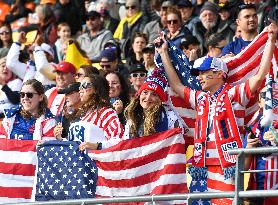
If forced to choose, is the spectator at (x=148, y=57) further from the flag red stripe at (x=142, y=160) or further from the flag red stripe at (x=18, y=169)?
the flag red stripe at (x=142, y=160)

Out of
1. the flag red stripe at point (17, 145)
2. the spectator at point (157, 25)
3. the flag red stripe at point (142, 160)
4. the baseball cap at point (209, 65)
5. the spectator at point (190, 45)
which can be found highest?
the spectator at point (157, 25)

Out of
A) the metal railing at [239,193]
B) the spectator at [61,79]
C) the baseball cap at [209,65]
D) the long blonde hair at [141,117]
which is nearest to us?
the metal railing at [239,193]

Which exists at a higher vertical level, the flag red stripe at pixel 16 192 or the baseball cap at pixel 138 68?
the baseball cap at pixel 138 68

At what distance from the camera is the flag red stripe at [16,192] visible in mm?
13734

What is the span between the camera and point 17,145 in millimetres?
13820

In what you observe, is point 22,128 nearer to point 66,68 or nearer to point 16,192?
point 16,192

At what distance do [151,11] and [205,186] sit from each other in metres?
8.73

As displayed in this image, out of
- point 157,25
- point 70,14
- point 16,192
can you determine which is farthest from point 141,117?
point 70,14

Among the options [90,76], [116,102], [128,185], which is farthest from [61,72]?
[128,185]

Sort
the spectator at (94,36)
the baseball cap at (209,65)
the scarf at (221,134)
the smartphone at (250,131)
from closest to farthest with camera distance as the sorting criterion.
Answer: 1. the smartphone at (250,131)
2. the scarf at (221,134)
3. the baseball cap at (209,65)
4. the spectator at (94,36)

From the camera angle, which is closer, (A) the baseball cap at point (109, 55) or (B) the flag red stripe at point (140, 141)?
(B) the flag red stripe at point (140, 141)

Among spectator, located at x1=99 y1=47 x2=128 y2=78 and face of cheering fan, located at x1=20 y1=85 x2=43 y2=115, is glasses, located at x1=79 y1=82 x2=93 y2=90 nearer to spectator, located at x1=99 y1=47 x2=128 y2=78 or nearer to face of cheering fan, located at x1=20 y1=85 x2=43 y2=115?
face of cheering fan, located at x1=20 y1=85 x2=43 y2=115

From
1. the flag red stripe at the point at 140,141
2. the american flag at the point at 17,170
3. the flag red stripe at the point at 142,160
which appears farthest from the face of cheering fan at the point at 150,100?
the american flag at the point at 17,170

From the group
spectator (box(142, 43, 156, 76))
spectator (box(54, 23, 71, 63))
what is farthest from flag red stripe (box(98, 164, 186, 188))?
spectator (box(54, 23, 71, 63))
